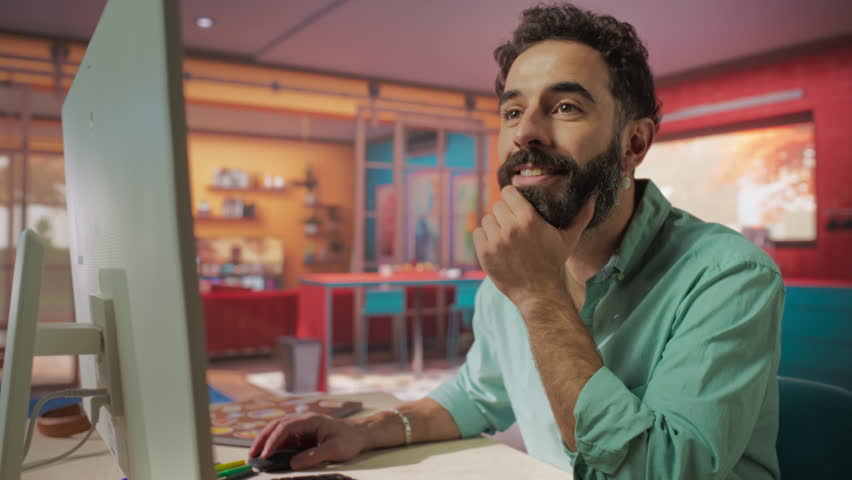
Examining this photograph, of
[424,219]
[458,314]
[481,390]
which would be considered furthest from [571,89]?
[424,219]

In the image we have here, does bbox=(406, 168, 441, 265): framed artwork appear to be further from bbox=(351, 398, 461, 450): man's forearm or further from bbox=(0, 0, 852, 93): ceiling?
bbox=(351, 398, 461, 450): man's forearm

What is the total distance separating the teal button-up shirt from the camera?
853 mm

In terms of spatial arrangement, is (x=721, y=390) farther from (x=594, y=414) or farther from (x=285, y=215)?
A: (x=285, y=215)

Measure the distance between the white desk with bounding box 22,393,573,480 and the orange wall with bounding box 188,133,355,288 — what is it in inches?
421

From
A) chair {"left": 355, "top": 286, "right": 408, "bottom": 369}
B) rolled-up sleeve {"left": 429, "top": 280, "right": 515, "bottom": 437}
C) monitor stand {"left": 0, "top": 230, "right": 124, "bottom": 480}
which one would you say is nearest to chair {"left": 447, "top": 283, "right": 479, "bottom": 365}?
chair {"left": 355, "top": 286, "right": 408, "bottom": 369}

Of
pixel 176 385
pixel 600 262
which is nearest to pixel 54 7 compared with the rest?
pixel 600 262

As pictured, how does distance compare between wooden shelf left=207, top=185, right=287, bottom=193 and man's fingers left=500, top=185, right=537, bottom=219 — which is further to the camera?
wooden shelf left=207, top=185, right=287, bottom=193

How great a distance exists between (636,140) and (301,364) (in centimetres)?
427

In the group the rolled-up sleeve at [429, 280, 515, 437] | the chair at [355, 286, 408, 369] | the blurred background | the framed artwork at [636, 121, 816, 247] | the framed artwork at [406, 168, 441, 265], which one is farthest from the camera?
the framed artwork at [406, 168, 441, 265]

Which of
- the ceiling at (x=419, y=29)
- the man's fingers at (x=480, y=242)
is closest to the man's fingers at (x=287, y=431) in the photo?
the man's fingers at (x=480, y=242)

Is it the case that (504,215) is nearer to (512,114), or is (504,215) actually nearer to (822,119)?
(512,114)

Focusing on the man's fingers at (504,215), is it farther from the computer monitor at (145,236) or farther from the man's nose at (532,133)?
the computer monitor at (145,236)

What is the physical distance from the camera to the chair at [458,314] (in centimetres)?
655

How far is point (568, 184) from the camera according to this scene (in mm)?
1114
